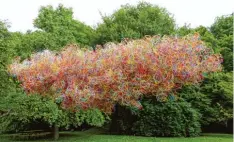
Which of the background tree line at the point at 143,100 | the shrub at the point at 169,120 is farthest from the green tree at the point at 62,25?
the shrub at the point at 169,120

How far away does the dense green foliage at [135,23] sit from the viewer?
29141 millimetres

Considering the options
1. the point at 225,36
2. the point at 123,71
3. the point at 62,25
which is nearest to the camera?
the point at 123,71

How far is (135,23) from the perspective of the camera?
29703mm

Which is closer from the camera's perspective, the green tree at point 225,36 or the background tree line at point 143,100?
the background tree line at point 143,100

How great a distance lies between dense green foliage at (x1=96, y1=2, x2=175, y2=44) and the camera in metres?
29.1

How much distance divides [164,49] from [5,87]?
A: 6.35m

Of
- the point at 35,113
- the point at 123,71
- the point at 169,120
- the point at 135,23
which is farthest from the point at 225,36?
the point at 123,71

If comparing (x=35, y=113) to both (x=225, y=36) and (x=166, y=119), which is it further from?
(x=225, y=36)

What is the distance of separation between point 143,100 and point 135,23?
6.96 m

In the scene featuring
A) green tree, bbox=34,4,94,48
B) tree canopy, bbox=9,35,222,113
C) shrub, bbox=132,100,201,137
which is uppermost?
green tree, bbox=34,4,94,48

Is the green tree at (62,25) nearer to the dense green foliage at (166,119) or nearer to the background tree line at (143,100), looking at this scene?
the background tree line at (143,100)

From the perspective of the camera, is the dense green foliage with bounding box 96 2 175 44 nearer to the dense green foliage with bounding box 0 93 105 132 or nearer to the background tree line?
the background tree line

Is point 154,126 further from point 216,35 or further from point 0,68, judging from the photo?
point 0,68

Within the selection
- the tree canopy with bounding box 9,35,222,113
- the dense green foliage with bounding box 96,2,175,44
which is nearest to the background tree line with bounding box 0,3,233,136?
the dense green foliage with bounding box 96,2,175,44
